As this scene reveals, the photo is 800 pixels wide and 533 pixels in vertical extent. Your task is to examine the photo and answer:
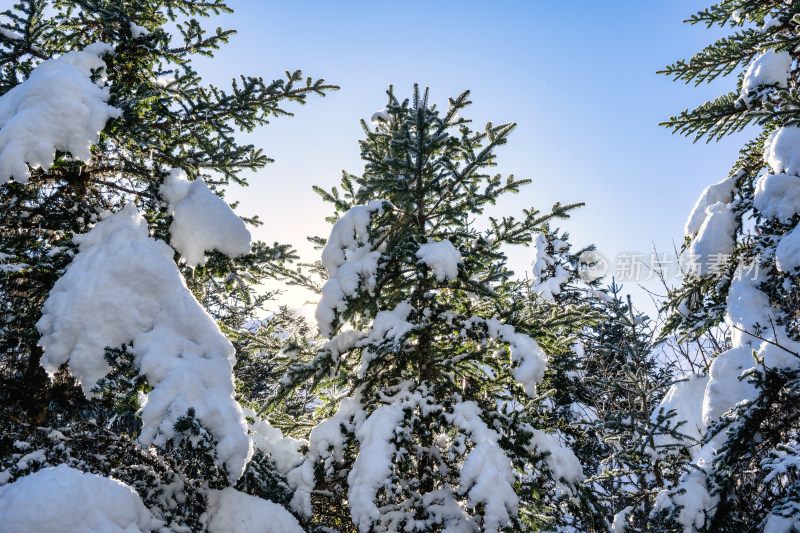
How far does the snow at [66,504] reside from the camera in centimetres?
264

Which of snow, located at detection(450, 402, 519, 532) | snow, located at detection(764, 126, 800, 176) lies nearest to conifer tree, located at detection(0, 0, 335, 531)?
snow, located at detection(450, 402, 519, 532)

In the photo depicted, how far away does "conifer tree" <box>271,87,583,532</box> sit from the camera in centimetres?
405

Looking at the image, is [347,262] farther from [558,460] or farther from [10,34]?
[10,34]

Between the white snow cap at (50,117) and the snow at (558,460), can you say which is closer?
the white snow cap at (50,117)

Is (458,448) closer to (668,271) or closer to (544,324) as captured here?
(544,324)

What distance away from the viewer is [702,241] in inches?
237

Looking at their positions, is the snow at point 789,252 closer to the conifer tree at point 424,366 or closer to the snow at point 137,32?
the conifer tree at point 424,366

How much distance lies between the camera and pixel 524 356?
422 cm

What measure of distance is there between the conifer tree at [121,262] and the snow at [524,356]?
271 centimetres

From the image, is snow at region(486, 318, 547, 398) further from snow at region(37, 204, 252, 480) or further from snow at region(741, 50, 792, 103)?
snow at region(741, 50, 792, 103)

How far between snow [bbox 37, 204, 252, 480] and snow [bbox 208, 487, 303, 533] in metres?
0.78

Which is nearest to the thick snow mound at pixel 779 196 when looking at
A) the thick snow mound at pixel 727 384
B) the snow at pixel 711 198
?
the snow at pixel 711 198

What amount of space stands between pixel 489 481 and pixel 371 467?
110 centimetres

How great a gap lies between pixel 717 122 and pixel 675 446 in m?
5.09
